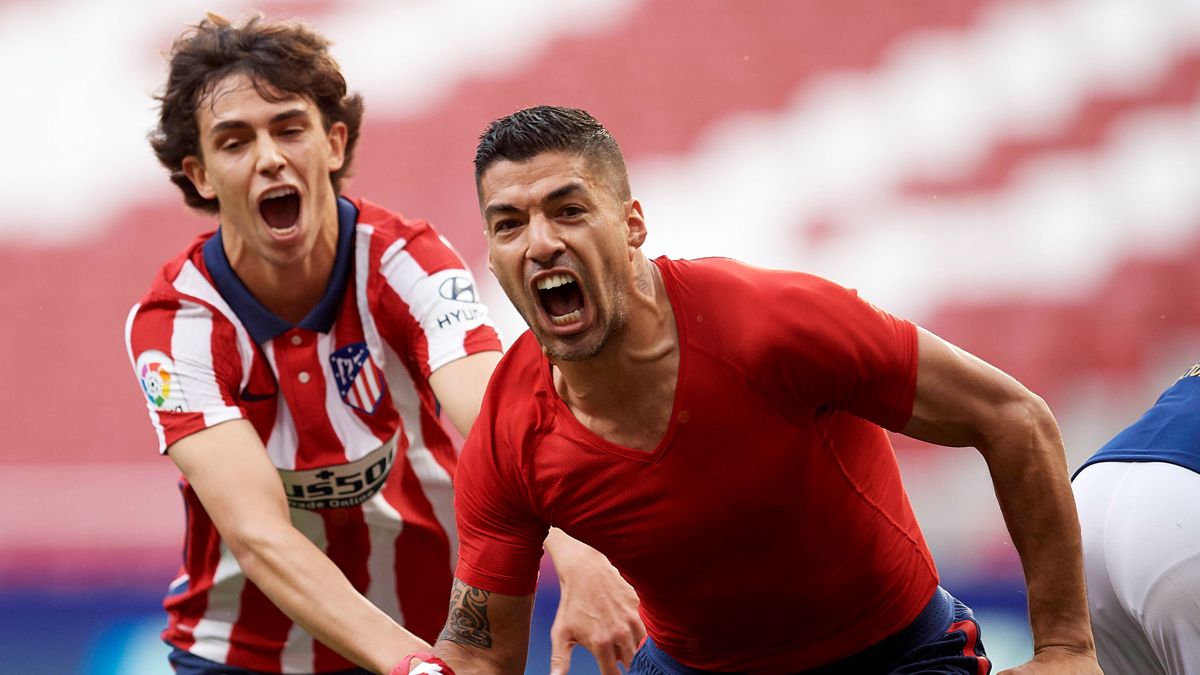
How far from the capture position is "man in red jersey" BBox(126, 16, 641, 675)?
349 cm

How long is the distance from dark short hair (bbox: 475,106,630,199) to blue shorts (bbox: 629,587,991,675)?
37.8 inches

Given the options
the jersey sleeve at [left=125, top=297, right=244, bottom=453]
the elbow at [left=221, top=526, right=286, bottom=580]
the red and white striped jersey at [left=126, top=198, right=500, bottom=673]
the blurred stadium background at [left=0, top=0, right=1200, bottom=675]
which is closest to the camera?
the elbow at [left=221, top=526, right=286, bottom=580]

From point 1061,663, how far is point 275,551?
1657 millimetres

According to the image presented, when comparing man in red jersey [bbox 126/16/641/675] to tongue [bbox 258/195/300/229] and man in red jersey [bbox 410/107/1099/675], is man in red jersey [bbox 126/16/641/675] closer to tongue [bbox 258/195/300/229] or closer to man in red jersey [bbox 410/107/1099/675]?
tongue [bbox 258/195/300/229]

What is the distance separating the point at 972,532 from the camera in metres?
5.92

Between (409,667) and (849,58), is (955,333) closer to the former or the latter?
(849,58)

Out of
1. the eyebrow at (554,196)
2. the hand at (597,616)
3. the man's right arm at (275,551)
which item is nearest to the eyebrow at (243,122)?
the man's right arm at (275,551)

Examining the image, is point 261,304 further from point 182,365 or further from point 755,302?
point 755,302

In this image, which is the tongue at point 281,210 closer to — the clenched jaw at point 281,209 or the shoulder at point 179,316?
the clenched jaw at point 281,209

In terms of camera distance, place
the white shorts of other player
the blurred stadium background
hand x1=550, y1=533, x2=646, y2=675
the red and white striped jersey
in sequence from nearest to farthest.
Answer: the white shorts of other player
hand x1=550, y1=533, x2=646, y2=675
the red and white striped jersey
the blurred stadium background

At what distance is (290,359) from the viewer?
3.64m

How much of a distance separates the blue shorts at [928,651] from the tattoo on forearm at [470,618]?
383 mm

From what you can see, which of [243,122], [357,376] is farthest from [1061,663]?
[243,122]

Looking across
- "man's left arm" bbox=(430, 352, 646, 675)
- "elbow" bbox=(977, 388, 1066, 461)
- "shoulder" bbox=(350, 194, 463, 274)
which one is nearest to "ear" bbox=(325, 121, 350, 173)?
"shoulder" bbox=(350, 194, 463, 274)
